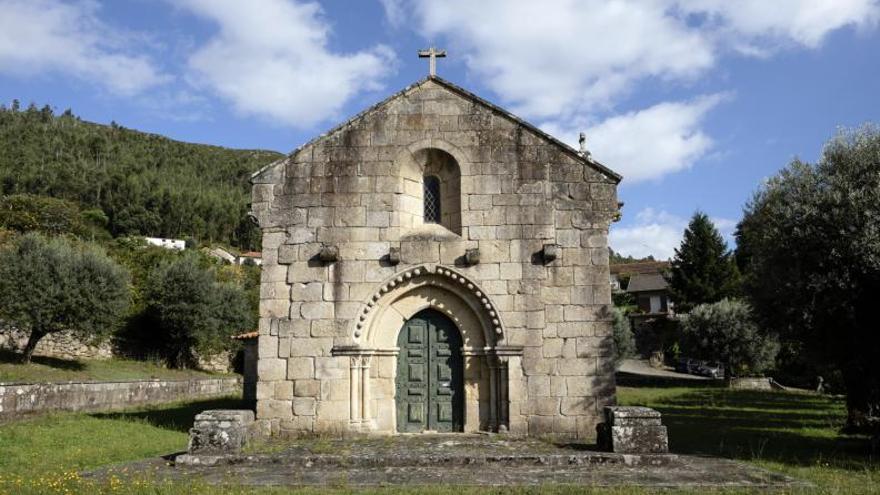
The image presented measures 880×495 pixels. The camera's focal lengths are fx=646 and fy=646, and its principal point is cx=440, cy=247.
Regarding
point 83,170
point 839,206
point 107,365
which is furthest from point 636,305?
point 83,170

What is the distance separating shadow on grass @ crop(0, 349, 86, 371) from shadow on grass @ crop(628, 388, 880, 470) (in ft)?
72.2

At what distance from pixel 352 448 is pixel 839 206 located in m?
9.59

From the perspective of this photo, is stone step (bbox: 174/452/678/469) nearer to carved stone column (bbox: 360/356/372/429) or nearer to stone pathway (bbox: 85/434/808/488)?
stone pathway (bbox: 85/434/808/488)

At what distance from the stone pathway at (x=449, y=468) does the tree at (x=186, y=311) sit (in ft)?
76.8

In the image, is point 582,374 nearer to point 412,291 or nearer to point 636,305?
point 412,291

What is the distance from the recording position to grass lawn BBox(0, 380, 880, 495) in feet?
24.1

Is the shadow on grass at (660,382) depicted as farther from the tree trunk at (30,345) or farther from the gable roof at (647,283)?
the tree trunk at (30,345)

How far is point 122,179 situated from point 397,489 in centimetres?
8529

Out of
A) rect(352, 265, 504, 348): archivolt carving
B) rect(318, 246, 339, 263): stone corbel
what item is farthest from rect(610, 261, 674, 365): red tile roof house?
rect(318, 246, 339, 263): stone corbel

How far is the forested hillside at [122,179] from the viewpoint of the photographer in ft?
246

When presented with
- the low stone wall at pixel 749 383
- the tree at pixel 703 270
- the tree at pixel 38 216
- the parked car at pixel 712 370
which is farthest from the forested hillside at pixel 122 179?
the low stone wall at pixel 749 383

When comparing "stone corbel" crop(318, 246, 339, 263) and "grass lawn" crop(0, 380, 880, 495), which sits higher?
"stone corbel" crop(318, 246, 339, 263)

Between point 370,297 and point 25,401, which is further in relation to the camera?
point 25,401

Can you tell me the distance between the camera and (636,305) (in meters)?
63.6
